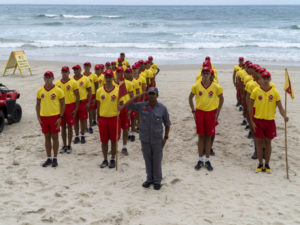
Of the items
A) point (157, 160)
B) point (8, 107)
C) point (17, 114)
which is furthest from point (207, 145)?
point (17, 114)

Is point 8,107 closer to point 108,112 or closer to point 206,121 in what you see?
point 108,112

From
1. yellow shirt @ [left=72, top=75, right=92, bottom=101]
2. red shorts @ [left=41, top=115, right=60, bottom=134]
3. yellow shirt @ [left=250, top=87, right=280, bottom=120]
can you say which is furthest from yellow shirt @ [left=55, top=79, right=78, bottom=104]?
yellow shirt @ [left=250, top=87, right=280, bottom=120]

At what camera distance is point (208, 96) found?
20.1 feet

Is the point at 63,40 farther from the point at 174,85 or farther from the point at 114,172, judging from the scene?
the point at 114,172

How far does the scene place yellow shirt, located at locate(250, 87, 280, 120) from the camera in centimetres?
593

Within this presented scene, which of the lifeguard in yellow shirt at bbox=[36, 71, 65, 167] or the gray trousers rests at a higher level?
the lifeguard in yellow shirt at bbox=[36, 71, 65, 167]

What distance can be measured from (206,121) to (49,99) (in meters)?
2.76

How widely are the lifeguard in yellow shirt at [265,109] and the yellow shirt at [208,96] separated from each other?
0.59 meters

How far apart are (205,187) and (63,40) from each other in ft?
112

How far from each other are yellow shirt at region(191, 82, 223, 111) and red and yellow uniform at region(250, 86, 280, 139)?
0.59 m

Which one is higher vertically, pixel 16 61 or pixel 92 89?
pixel 16 61

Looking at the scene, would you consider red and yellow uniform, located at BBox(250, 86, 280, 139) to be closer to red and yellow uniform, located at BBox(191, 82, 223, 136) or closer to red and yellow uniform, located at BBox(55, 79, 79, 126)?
red and yellow uniform, located at BBox(191, 82, 223, 136)

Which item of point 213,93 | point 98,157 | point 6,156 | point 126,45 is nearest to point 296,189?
point 213,93

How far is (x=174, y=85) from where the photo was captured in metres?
14.8
